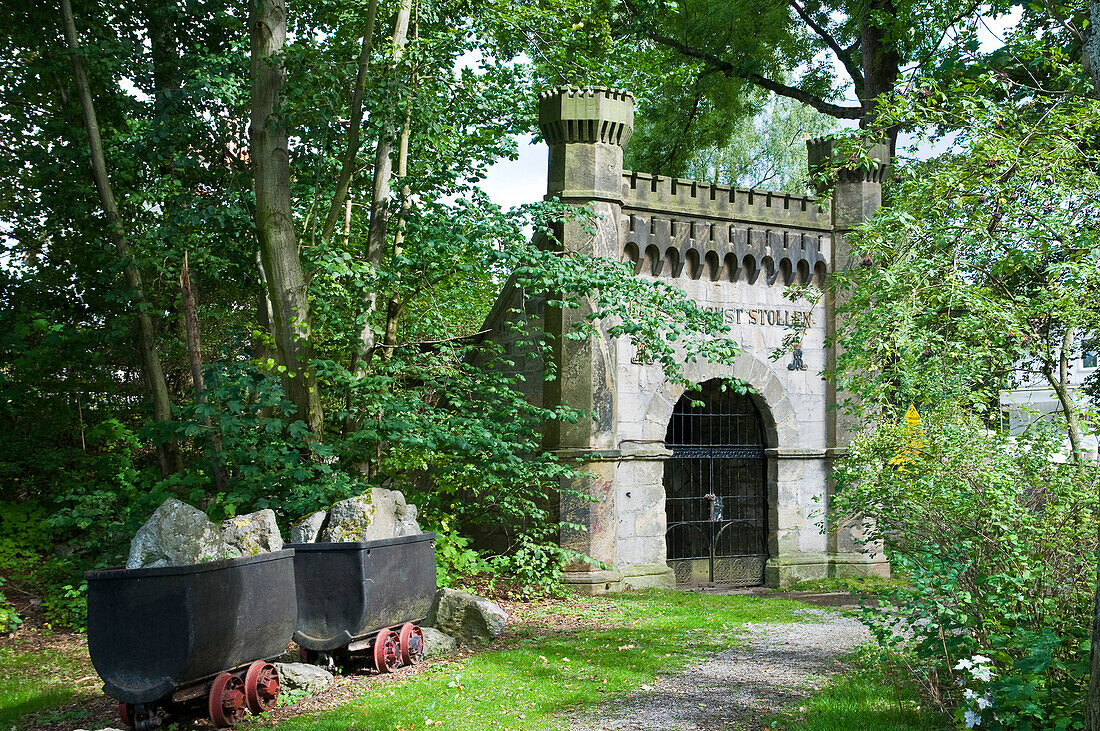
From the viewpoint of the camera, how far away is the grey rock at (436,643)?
8266 millimetres

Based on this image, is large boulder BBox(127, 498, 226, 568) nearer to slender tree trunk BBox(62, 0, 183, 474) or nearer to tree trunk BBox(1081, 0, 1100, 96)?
slender tree trunk BBox(62, 0, 183, 474)

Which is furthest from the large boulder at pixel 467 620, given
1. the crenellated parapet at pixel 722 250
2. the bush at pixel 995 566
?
the crenellated parapet at pixel 722 250

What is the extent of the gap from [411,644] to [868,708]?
3.71 meters

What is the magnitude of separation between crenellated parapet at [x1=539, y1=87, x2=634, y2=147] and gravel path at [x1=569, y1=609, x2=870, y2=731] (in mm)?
6667

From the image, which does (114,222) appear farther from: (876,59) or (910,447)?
(876,59)

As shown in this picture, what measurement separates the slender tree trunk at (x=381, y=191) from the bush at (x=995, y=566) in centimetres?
629

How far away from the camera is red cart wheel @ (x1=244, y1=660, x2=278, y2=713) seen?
6.16 metres

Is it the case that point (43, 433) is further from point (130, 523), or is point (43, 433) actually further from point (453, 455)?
point (453, 455)

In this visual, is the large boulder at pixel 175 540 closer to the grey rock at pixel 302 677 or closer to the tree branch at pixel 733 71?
the grey rock at pixel 302 677

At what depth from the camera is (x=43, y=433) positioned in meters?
11.6

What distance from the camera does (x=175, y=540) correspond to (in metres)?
5.81

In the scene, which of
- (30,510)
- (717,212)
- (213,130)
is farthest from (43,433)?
(717,212)

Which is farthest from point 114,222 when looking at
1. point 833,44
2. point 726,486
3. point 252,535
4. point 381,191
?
point 833,44

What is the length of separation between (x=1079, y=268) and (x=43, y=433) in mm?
11367
